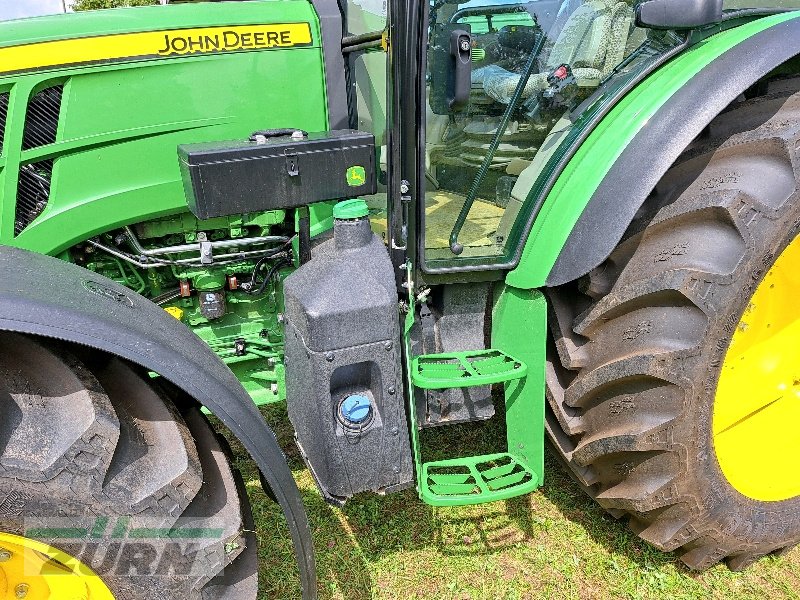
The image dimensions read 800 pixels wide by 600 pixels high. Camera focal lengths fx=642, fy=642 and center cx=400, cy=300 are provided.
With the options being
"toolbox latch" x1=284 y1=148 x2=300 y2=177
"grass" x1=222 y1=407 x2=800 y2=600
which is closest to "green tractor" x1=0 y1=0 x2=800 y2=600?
"toolbox latch" x1=284 y1=148 x2=300 y2=177

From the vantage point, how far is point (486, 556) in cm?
218

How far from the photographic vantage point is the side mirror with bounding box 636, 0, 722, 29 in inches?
65.9

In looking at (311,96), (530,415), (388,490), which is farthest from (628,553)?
(311,96)

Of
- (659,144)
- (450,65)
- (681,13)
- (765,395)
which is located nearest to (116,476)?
(450,65)

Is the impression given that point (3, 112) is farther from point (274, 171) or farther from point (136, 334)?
point (136, 334)

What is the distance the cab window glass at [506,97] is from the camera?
1730 mm

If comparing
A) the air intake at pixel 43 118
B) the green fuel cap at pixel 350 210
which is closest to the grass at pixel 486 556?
the green fuel cap at pixel 350 210

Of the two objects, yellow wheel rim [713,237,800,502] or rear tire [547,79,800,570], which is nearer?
rear tire [547,79,800,570]

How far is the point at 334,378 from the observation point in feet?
5.50

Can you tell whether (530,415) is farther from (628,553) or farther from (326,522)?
(326,522)

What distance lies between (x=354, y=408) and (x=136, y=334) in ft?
2.03

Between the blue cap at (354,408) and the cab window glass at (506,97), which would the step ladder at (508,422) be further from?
the cab window glass at (506,97)

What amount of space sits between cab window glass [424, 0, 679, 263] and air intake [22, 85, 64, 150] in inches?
42.7

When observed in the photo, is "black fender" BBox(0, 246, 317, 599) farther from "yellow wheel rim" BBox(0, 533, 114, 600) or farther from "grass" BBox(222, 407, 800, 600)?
"grass" BBox(222, 407, 800, 600)
